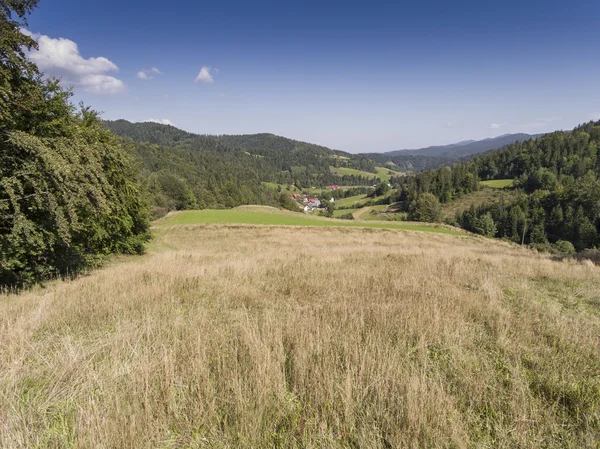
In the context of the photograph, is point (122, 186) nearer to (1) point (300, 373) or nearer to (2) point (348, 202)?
(1) point (300, 373)

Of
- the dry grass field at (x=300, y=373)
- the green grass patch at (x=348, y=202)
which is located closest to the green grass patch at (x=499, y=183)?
the green grass patch at (x=348, y=202)

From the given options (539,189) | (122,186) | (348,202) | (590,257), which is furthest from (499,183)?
(122,186)

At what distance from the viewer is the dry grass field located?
2074 millimetres

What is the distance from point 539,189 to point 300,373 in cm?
13796

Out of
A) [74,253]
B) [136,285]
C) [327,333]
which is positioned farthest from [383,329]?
[74,253]

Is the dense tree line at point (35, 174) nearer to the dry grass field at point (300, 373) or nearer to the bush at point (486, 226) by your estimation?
the dry grass field at point (300, 373)

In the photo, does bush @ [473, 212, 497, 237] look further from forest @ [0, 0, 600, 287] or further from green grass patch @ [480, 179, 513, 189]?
→ green grass patch @ [480, 179, 513, 189]

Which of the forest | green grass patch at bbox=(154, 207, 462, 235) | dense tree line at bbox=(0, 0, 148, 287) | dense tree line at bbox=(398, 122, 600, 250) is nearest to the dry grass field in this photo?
dense tree line at bbox=(0, 0, 148, 287)

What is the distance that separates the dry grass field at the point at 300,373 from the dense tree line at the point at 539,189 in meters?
76.3

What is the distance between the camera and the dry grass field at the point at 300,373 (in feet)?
6.81

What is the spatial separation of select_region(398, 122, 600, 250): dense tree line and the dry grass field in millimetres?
76274

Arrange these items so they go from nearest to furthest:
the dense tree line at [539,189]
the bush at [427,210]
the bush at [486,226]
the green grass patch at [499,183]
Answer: the dense tree line at [539,189], the bush at [486,226], the bush at [427,210], the green grass patch at [499,183]

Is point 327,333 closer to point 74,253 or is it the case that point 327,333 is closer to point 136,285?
point 136,285

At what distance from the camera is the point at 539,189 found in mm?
102062
